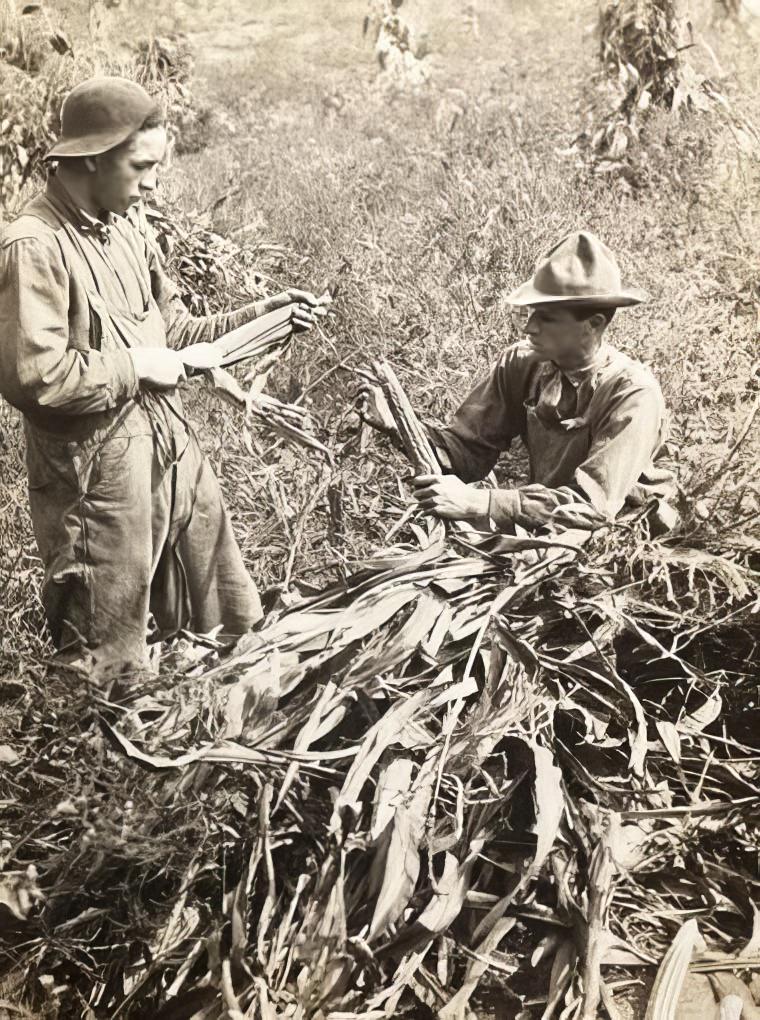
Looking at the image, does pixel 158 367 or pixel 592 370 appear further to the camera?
pixel 592 370

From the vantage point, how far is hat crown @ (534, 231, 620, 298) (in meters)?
2.20

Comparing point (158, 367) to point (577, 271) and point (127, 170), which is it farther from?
point (577, 271)

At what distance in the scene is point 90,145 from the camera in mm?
2051

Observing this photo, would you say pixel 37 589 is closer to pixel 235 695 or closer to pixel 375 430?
pixel 235 695

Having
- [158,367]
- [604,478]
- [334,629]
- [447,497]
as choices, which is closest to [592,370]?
[604,478]

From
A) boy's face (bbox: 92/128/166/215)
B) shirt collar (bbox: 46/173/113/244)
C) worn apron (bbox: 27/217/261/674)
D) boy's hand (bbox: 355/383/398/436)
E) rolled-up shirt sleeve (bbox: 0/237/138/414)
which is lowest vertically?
worn apron (bbox: 27/217/261/674)

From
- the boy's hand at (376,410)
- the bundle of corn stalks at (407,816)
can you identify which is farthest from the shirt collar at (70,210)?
the bundle of corn stalks at (407,816)

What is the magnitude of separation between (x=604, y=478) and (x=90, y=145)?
105cm

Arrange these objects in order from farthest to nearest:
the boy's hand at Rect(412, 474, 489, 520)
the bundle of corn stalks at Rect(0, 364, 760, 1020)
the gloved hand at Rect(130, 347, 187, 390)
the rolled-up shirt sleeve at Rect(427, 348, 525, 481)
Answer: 1. the rolled-up shirt sleeve at Rect(427, 348, 525, 481)
2. the boy's hand at Rect(412, 474, 489, 520)
3. the gloved hand at Rect(130, 347, 187, 390)
4. the bundle of corn stalks at Rect(0, 364, 760, 1020)

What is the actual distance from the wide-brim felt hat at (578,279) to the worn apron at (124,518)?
679 millimetres

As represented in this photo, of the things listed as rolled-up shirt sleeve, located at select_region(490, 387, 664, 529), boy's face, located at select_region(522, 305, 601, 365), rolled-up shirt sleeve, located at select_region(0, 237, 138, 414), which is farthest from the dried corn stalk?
rolled-up shirt sleeve, located at select_region(0, 237, 138, 414)

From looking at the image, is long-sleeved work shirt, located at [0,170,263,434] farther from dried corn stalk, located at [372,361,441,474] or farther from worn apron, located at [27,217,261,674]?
dried corn stalk, located at [372,361,441,474]

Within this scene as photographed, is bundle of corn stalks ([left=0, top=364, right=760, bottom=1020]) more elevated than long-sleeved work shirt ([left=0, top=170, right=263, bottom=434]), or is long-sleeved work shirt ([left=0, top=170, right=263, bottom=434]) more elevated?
long-sleeved work shirt ([left=0, top=170, right=263, bottom=434])

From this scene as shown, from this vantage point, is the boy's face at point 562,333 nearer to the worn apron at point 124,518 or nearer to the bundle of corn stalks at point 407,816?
the bundle of corn stalks at point 407,816
